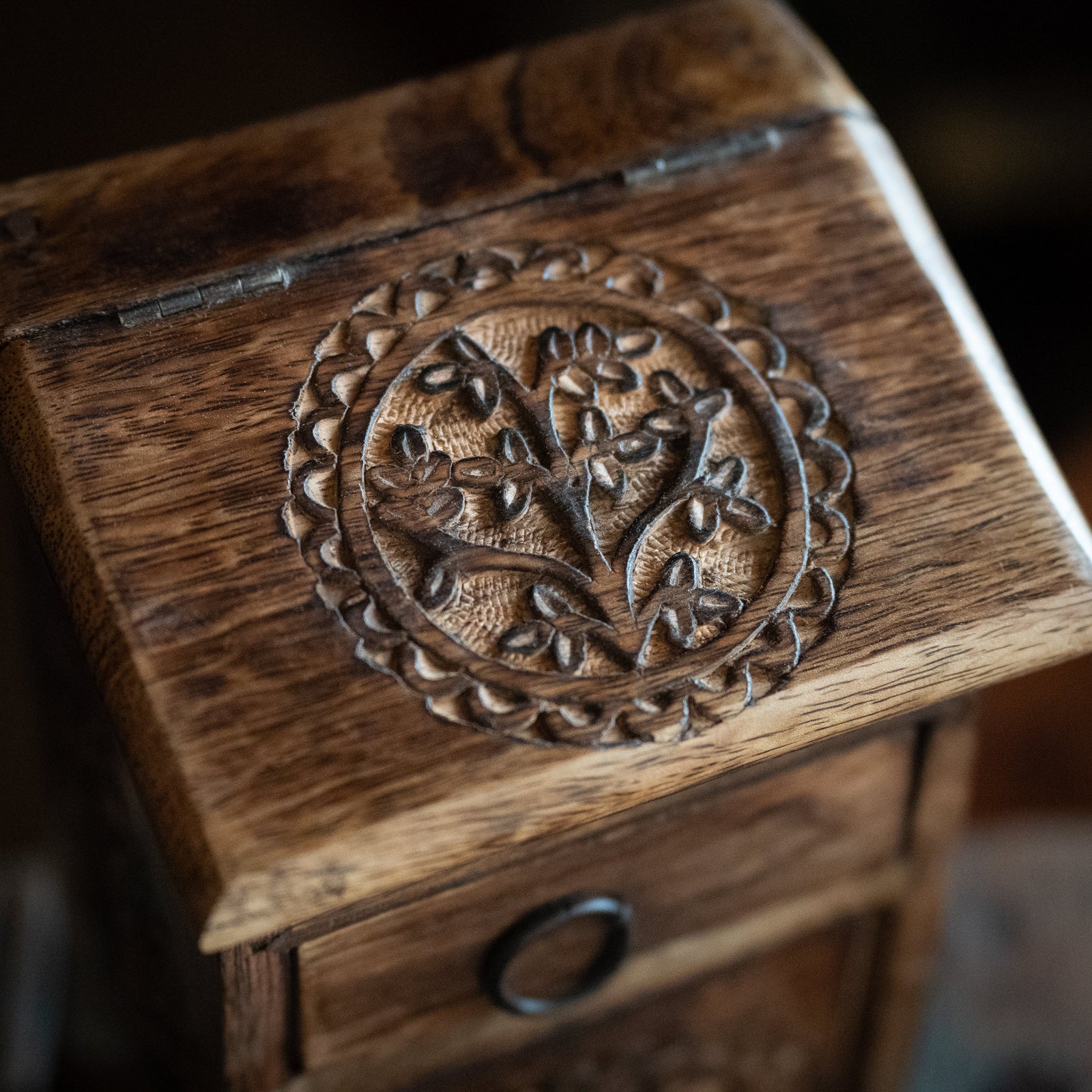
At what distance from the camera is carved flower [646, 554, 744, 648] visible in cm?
66

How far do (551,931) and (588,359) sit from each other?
0.36 metres

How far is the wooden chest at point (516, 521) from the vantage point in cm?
62

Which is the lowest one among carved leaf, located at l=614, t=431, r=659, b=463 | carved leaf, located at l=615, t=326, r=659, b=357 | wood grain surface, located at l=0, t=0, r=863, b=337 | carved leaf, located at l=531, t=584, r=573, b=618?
carved leaf, located at l=531, t=584, r=573, b=618

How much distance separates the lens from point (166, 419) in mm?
683

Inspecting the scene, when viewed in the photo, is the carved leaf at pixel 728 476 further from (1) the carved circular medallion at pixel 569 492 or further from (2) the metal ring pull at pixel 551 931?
(2) the metal ring pull at pixel 551 931

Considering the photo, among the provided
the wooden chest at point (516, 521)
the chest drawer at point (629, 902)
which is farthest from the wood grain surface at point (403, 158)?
the chest drawer at point (629, 902)

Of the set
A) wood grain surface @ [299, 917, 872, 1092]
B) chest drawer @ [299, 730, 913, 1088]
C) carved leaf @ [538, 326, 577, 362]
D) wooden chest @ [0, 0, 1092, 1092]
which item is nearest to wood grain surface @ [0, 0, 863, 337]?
wooden chest @ [0, 0, 1092, 1092]

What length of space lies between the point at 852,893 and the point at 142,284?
653 millimetres

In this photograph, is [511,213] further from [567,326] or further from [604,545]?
[604,545]

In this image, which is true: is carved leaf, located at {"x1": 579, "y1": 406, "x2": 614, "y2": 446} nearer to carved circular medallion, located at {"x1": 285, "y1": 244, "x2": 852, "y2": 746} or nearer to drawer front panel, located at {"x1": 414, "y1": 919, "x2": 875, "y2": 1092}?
carved circular medallion, located at {"x1": 285, "y1": 244, "x2": 852, "y2": 746}

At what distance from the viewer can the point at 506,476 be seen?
69 centimetres

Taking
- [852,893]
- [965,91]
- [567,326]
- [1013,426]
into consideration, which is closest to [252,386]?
[567,326]

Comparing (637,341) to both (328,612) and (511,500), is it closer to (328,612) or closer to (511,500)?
(511,500)

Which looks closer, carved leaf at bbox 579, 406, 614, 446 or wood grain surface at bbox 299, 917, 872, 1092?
carved leaf at bbox 579, 406, 614, 446
